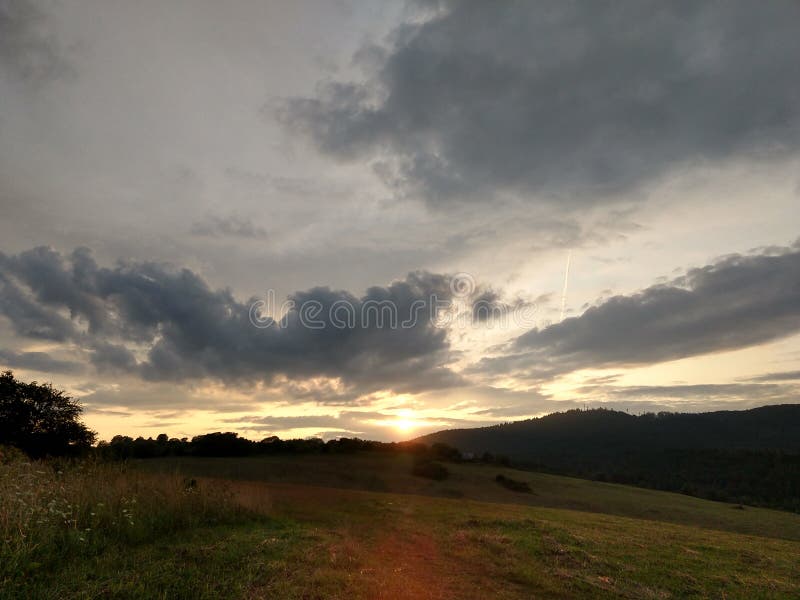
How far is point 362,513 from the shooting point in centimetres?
2364

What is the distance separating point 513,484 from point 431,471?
357 inches

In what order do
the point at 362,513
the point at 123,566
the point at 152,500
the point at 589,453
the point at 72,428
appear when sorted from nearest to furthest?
1. the point at 123,566
2. the point at 152,500
3. the point at 362,513
4. the point at 72,428
5. the point at 589,453

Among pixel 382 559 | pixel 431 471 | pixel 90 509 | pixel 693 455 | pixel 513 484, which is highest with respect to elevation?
pixel 90 509

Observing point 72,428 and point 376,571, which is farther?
point 72,428

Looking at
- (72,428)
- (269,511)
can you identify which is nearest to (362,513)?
(269,511)

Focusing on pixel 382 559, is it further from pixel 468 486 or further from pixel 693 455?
pixel 693 455

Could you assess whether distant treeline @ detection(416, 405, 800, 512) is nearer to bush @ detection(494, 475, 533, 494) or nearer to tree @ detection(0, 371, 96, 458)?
bush @ detection(494, 475, 533, 494)

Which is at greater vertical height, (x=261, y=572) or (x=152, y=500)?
(x=152, y=500)

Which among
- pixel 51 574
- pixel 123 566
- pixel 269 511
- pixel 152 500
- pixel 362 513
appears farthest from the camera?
pixel 362 513

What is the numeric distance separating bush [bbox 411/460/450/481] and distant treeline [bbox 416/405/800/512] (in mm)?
33217

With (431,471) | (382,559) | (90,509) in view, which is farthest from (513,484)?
(90,509)

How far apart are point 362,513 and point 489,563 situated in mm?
11009

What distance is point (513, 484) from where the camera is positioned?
51.4 metres

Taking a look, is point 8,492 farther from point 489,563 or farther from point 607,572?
point 607,572
